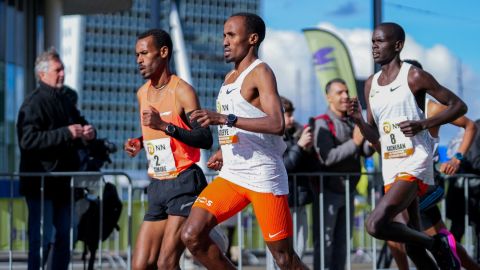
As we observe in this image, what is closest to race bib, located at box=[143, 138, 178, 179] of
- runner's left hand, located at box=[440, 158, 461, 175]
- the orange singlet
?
the orange singlet

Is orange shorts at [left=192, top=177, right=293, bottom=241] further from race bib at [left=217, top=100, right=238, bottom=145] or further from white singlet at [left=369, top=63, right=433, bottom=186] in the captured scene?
white singlet at [left=369, top=63, right=433, bottom=186]

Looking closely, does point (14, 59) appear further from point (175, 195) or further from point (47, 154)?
point (175, 195)

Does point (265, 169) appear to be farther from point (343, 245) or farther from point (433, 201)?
point (343, 245)

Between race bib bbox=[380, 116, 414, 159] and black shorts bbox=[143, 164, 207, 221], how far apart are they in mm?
1480

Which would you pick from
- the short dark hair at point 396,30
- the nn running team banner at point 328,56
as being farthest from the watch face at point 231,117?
the nn running team banner at point 328,56

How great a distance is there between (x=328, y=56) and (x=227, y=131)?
401 inches

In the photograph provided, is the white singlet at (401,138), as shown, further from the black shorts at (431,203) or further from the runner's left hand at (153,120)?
the runner's left hand at (153,120)

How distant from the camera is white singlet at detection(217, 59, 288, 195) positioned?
577 cm

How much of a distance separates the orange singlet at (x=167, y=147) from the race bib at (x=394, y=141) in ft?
4.79

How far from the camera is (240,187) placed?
5.82 m

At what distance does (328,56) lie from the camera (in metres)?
15.9

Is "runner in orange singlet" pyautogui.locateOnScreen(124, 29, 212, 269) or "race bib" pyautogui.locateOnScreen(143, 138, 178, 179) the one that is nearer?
"runner in orange singlet" pyautogui.locateOnScreen(124, 29, 212, 269)

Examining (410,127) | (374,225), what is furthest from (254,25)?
(374,225)

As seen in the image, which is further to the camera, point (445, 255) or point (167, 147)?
point (445, 255)
